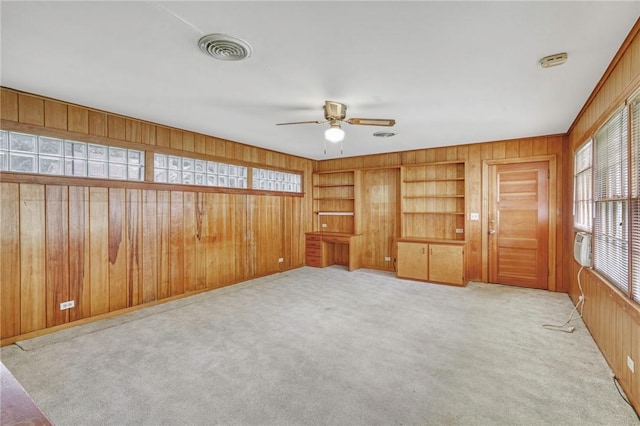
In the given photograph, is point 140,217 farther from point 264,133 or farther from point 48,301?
point 264,133

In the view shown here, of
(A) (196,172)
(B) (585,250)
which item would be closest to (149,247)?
(A) (196,172)

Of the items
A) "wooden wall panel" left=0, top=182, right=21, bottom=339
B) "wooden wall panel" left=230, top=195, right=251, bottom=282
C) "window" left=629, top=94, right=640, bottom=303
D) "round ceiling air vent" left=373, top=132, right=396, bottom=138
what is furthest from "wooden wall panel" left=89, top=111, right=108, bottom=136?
"window" left=629, top=94, right=640, bottom=303

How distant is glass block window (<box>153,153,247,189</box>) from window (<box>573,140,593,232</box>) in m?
4.78

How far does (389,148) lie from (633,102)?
386cm

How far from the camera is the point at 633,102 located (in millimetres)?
2004

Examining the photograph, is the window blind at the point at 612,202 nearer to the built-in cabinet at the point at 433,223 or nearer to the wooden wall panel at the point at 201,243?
the built-in cabinet at the point at 433,223

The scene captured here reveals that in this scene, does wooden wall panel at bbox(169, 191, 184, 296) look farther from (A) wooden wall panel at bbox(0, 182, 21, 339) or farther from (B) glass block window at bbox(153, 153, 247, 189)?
(A) wooden wall panel at bbox(0, 182, 21, 339)

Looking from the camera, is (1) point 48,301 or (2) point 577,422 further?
(1) point 48,301

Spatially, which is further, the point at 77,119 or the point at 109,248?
the point at 109,248

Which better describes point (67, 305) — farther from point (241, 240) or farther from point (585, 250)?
point (585, 250)

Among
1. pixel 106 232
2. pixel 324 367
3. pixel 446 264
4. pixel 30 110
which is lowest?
pixel 324 367

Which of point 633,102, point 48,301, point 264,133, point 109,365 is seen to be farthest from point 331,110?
point 48,301

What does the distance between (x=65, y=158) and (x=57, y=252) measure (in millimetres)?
1025

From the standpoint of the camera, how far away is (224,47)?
213 centimetres
